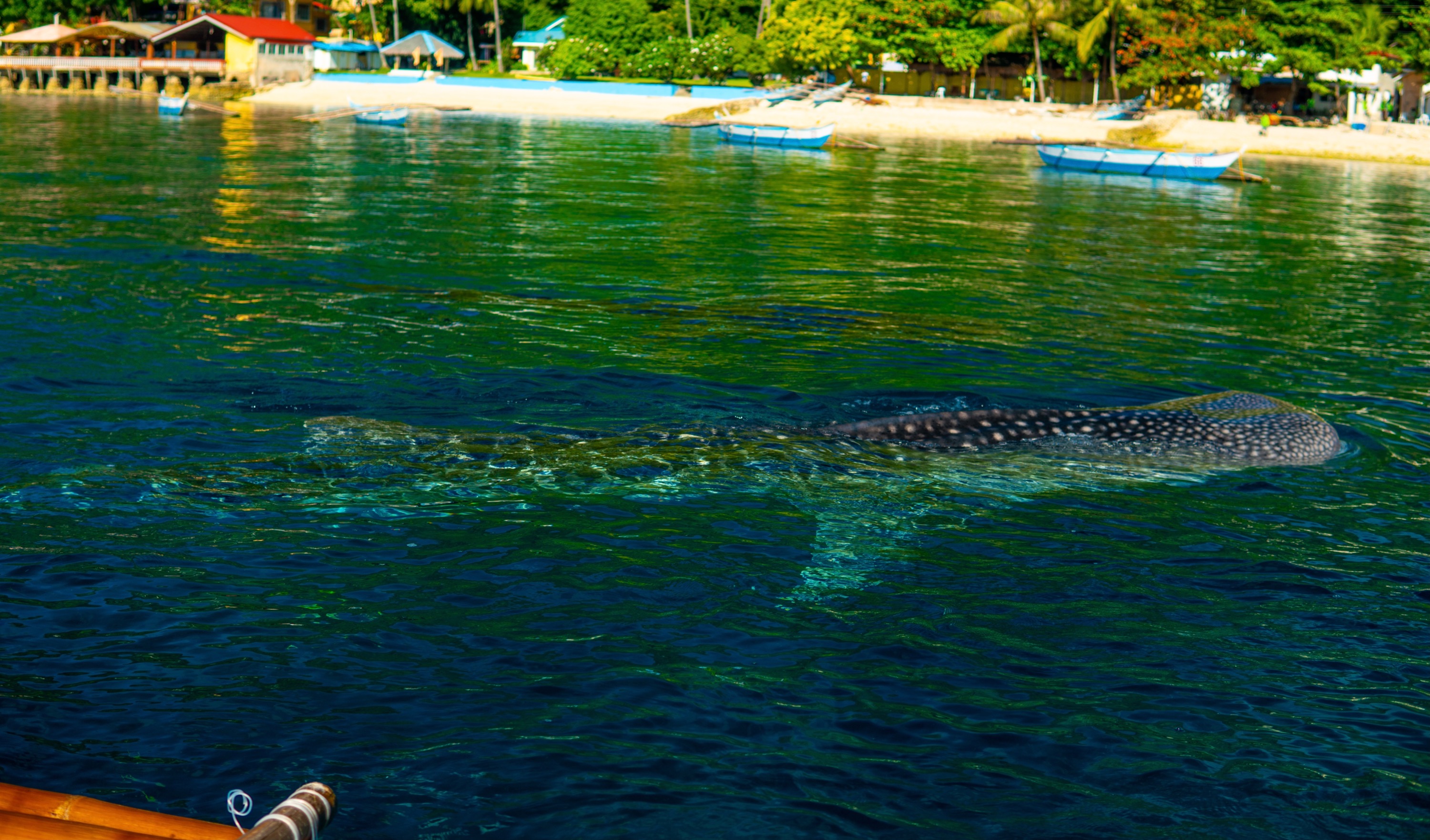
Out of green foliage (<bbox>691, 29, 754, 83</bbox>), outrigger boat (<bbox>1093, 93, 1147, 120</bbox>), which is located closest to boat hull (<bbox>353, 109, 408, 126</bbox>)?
green foliage (<bbox>691, 29, 754, 83</bbox>)

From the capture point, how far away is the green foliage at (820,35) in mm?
84750

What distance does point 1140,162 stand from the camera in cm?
4859

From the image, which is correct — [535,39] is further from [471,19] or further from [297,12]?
[297,12]

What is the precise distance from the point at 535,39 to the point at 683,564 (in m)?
107

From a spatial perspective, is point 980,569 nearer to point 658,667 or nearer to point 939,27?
point 658,667

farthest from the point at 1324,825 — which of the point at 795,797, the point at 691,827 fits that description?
the point at 691,827

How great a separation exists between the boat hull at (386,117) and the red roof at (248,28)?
38.0 m

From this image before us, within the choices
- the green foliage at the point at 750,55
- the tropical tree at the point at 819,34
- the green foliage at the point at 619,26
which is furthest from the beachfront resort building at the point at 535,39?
the tropical tree at the point at 819,34

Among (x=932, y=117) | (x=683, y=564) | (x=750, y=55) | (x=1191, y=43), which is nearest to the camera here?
(x=683, y=564)

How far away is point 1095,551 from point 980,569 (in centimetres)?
102

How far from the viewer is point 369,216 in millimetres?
26234

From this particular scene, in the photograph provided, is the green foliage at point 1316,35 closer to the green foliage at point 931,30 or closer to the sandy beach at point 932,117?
the sandy beach at point 932,117

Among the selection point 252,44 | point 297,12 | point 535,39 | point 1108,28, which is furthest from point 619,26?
point 297,12

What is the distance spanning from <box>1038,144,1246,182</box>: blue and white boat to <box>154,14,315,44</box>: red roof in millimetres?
75532
